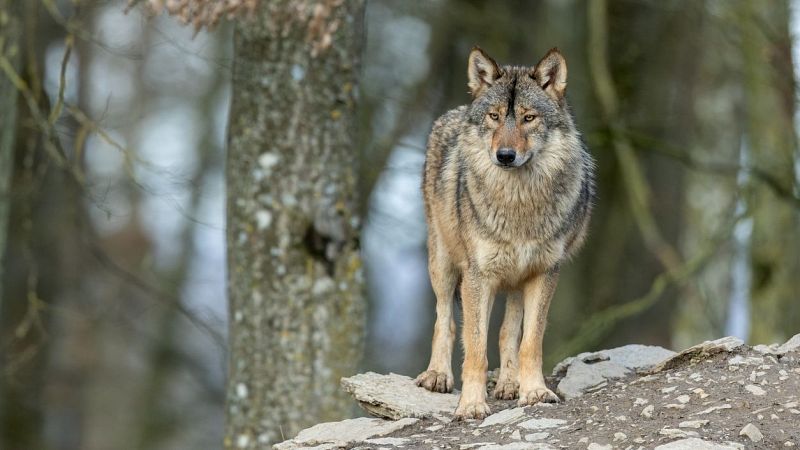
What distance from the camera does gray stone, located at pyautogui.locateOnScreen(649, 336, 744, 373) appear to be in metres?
6.96

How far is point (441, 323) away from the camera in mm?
8016

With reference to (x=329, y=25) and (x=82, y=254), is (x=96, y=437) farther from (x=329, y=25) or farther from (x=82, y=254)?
(x=329, y=25)

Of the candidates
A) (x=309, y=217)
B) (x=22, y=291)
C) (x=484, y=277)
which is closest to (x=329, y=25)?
(x=309, y=217)

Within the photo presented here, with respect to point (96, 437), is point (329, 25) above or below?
above

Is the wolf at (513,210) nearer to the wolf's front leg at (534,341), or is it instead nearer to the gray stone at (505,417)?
the wolf's front leg at (534,341)

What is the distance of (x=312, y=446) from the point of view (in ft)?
22.3

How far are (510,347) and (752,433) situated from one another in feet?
6.68

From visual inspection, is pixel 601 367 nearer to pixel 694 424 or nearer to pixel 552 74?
pixel 694 424

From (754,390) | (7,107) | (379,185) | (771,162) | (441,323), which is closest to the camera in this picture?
(754,390)

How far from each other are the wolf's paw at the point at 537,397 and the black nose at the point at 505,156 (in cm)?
137

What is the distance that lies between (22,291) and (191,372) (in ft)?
16.4

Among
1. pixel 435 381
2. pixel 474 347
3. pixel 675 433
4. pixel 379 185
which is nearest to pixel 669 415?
pixel 675 433

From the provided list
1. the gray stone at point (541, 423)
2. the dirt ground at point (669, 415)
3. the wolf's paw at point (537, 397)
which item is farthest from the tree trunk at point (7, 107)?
the gray stone at point (541, 423)

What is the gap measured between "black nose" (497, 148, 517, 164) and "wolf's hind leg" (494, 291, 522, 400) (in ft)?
3.48
